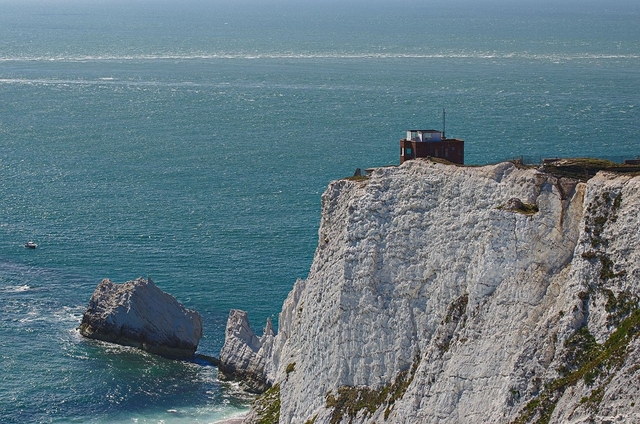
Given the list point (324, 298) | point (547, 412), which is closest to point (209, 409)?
point (324, 298)

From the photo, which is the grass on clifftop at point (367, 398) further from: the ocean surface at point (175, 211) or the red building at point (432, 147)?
the ocean surface at point (175, 211)

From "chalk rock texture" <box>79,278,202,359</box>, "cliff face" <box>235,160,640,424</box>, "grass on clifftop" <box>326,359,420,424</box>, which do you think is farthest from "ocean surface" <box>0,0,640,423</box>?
"grass on clifftop" <box>326,359,420,424</box>

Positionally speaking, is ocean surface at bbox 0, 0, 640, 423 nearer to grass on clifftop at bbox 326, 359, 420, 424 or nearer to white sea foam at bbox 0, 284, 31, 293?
white sea foam at bbox 0, 284, 31, 293

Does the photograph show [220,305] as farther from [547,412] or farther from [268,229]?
[547,412]

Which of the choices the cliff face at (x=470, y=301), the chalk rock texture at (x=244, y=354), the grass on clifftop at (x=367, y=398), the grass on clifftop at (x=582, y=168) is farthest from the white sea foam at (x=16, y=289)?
the grass on clifftop at (x=582, y=168)

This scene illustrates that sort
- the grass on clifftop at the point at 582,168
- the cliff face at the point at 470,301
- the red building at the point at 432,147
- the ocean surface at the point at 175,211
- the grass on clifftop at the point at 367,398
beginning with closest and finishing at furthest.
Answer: the cliff face at the point at 470,301 < the grass on clifftop at the point at 582,168 < the grass on clifftop at the point at 367,398 < the red building at the point at 432,147 < the ocean surface at the point at 175,211

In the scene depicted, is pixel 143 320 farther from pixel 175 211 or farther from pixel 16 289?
pixel 175 211
